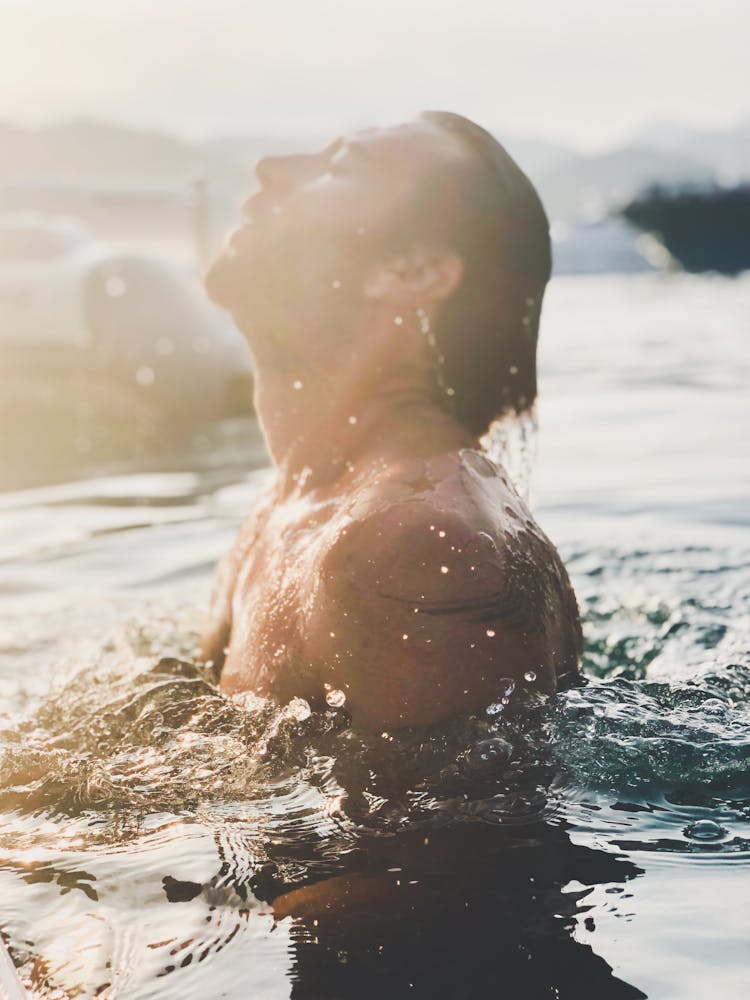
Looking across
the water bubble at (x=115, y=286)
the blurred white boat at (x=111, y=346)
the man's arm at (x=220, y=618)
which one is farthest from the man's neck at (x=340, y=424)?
the water bubble at (x=115, y=286)

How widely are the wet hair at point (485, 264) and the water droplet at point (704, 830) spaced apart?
1014 mm

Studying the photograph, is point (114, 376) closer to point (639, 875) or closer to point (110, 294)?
point (110, 294)

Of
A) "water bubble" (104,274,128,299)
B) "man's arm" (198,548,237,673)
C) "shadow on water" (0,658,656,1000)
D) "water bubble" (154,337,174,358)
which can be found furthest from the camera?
"water bubble" (104,274,128,299)

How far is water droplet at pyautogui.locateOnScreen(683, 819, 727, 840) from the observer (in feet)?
7.34

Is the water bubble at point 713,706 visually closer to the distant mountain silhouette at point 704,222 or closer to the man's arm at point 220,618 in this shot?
the man's arm at point 220,618

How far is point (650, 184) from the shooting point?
32125 millimetres

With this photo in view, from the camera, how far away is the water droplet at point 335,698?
A: 2291 millimetres

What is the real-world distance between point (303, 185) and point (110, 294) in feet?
23.9

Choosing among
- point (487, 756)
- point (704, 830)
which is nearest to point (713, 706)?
point (704, 830)

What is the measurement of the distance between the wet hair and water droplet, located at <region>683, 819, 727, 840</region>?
1014 mm

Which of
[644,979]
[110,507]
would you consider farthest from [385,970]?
[110,507]

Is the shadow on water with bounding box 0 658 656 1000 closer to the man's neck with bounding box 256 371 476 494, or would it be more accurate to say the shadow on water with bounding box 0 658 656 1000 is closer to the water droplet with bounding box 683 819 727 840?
the water droplet with bounding box 683 819 727 840

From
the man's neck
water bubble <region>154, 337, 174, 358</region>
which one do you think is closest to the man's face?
the man's neck

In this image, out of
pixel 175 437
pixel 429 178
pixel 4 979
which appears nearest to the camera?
pixel 4 979
